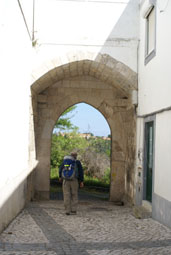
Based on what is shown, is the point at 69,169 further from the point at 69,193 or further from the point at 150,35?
the point at 150,35

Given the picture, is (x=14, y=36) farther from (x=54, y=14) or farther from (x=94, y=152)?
(x=94, y=152)

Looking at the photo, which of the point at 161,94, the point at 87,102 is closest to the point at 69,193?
the point at 161,94

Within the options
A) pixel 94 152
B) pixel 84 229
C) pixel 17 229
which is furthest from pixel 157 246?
pixel 94 152

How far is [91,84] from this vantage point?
35.7ft

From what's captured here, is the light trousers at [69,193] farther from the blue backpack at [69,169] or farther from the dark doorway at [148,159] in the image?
the dark doorway at [148,159]

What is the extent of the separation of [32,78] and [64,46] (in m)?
0.97

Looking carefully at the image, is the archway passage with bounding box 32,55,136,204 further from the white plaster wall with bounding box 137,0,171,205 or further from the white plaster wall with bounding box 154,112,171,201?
the white plaster wall with bounding box 154,112,171,201

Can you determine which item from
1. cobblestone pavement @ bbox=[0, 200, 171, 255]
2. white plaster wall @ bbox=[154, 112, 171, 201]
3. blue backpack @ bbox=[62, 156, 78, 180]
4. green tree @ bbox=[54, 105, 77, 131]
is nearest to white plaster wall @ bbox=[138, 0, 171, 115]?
white plaster wall @ bbox=[154, 112, 171, 201]

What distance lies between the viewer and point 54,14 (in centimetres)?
834

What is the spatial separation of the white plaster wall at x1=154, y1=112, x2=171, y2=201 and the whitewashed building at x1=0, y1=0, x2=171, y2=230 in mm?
15

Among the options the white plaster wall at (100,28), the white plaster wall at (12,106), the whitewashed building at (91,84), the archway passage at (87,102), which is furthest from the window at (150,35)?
the archway passage at (87,102)

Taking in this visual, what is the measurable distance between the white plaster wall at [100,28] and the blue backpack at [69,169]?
8.09ft

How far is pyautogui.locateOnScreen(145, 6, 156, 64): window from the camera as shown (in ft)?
23.5

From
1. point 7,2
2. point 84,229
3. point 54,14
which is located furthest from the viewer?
point 54,14
